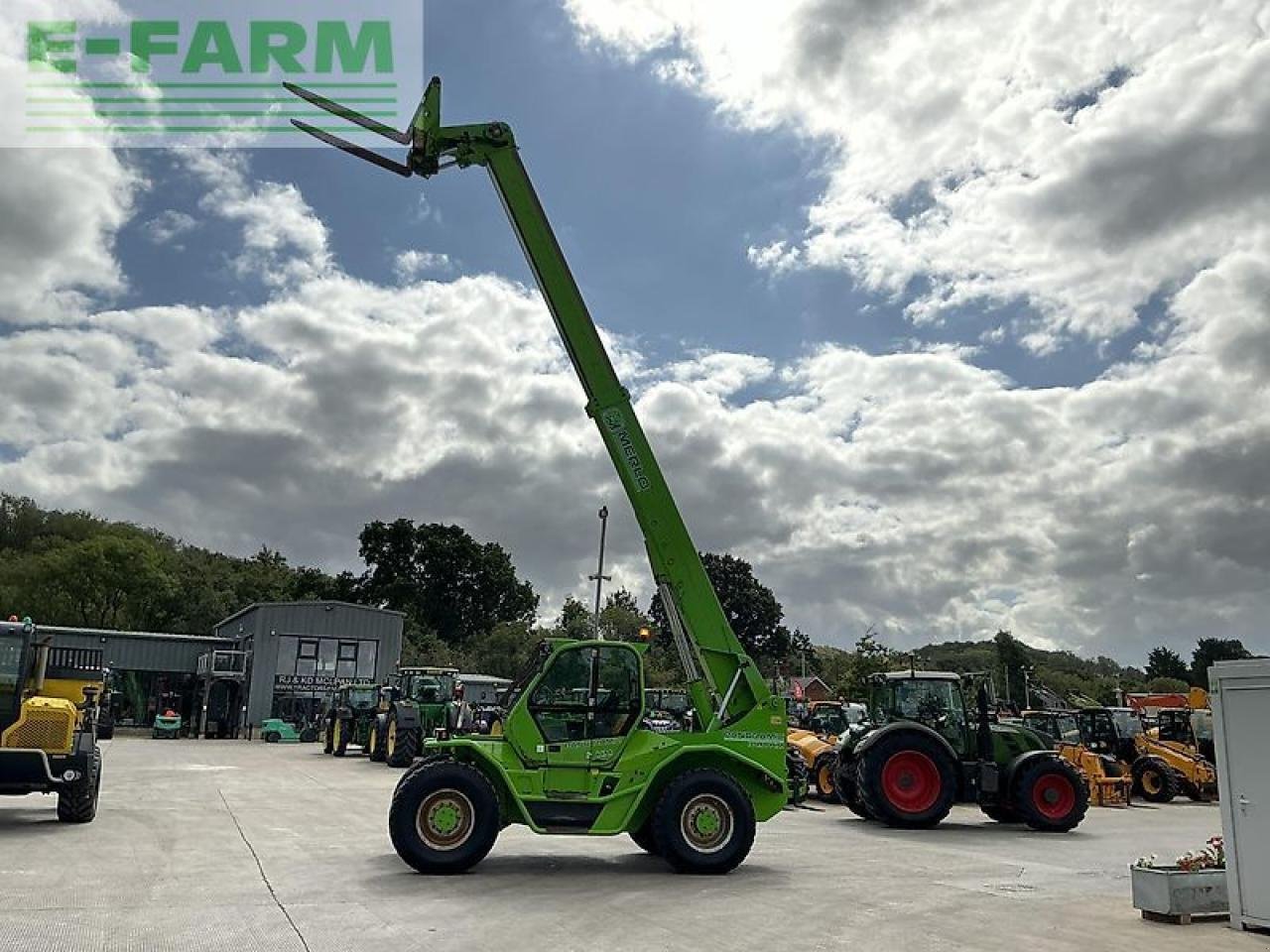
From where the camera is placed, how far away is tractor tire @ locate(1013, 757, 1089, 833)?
15.8 metres

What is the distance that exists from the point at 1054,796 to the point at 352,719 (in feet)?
77.0

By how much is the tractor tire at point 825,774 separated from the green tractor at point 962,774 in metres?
3.68

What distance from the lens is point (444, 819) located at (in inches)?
405

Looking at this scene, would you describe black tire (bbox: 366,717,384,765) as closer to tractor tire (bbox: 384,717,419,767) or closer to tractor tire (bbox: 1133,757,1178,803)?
tractor tire (bbox: 384,717,419,767)

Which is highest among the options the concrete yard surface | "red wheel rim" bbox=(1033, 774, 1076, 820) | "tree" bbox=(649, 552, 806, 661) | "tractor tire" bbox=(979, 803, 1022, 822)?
"tree" bbox=(649, 552, 806, 661)

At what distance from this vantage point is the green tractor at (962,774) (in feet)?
52.0

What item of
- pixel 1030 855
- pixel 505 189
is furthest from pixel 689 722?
pixel 505 189

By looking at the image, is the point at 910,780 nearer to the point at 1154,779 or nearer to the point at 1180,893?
the point at 1180,893

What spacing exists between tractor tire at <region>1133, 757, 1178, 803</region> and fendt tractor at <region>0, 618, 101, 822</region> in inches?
808

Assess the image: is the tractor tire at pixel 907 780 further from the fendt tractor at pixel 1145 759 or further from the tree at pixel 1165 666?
the tree at pixel 1165 666

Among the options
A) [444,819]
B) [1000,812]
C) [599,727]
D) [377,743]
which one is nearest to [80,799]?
[444,819]

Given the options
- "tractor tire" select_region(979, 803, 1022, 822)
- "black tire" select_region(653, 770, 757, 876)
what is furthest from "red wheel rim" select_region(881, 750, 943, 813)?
"black tire" select_region(653, 770, 757, 876)

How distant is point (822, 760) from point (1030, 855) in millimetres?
7731

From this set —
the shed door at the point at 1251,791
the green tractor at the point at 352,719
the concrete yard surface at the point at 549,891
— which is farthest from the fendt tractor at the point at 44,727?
the green tractor at the point at 352,719
